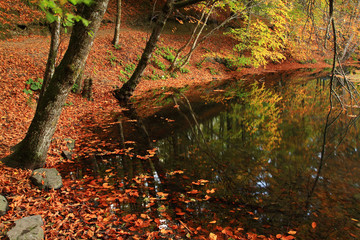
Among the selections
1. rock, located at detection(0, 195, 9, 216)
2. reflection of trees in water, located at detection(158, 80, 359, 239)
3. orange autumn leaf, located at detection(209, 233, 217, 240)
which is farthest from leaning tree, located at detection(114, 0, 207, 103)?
rock, located at detection(0, 195, 9, 216)

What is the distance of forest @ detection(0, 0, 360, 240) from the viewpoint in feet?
12.0

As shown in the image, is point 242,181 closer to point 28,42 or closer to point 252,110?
point 252,110

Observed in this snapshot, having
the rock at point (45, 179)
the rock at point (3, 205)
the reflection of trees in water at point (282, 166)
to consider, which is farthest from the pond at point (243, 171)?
the rock at point (3, 205)

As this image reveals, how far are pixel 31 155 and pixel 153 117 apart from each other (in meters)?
5.39

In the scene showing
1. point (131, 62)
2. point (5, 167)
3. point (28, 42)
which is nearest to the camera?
point (5, 167)

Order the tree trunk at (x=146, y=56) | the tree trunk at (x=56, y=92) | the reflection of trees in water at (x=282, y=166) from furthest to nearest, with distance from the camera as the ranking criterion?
the tree trunk at (x=146, y=56)
the reflection of trees in water at (x=282, y=166)
the tree trunk at (x=56, y=92)

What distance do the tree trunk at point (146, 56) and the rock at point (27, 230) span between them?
25.5 feet

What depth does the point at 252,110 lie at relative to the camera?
1192 centimetres

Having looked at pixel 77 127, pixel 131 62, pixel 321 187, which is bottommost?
pixel 77 127

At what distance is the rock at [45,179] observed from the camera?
4336mm

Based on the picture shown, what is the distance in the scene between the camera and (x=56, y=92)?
14.9ft

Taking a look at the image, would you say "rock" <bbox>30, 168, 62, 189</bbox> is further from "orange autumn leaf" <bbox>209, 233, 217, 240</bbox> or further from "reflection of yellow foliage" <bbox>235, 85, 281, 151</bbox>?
"reflection of yellow foliage" <bbox>235, 85, 281, 151</bbox>

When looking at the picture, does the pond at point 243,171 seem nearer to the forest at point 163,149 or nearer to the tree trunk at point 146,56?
the forest at point 163,149

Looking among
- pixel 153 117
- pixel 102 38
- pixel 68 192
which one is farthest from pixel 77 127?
pixel 102 38
